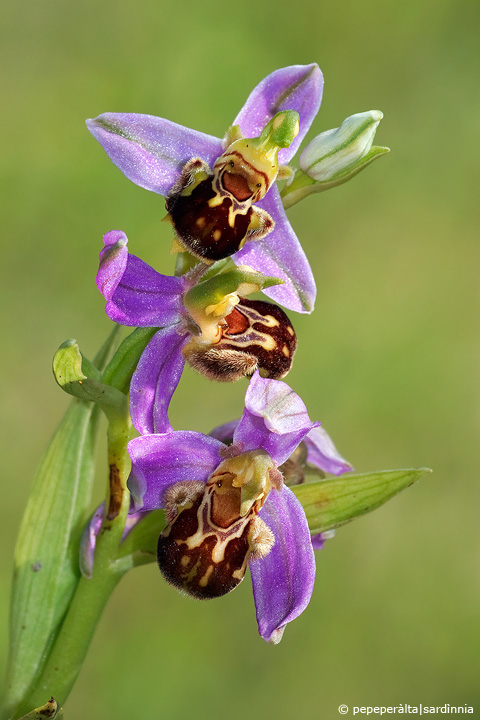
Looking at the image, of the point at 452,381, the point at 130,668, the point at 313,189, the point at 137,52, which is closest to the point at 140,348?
the point at 313,189

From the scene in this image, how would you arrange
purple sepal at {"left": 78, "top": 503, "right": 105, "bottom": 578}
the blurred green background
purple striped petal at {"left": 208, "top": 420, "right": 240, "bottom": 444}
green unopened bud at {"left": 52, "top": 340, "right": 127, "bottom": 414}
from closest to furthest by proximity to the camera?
1. green unopened bud at {"left": 52, "top": 340, "right": 127, "bottom": 414}
2. purple sepal at {"left": 78, "top": 503, "right": 105, "bottom": 578}
3. purple striped petal at {"left": 208, "top": 420, "right": 240, "bottom": 444}
4. the blurred green background

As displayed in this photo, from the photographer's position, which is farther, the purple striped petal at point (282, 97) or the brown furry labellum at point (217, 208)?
the purple striped petal at point (282, 97)

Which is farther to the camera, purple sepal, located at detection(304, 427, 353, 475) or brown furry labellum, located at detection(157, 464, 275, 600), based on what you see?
purple sepal, located at detection(304, 427, 353, 475)

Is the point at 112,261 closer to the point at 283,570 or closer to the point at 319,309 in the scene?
the point at 283,570

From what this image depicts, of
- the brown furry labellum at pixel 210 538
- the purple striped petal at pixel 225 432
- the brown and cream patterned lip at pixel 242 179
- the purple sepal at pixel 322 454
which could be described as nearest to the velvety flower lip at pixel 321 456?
the purple sepal at pixel 322 454

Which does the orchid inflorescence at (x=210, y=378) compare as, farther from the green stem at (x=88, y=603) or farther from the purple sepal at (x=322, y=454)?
the purple sepal at (x=322, y=454)

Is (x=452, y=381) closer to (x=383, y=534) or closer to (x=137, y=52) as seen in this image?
(x=383, y=534)

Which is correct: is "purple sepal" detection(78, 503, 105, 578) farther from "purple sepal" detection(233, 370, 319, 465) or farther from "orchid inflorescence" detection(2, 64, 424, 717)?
"purple sepal" detection(233, 370, 319, 465)

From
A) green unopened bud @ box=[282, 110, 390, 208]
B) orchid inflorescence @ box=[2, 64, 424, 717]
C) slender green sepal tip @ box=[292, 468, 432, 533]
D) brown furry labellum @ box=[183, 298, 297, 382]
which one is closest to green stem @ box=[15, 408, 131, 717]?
orchid inflorescence @ box=[2, 64, 424, 717]
